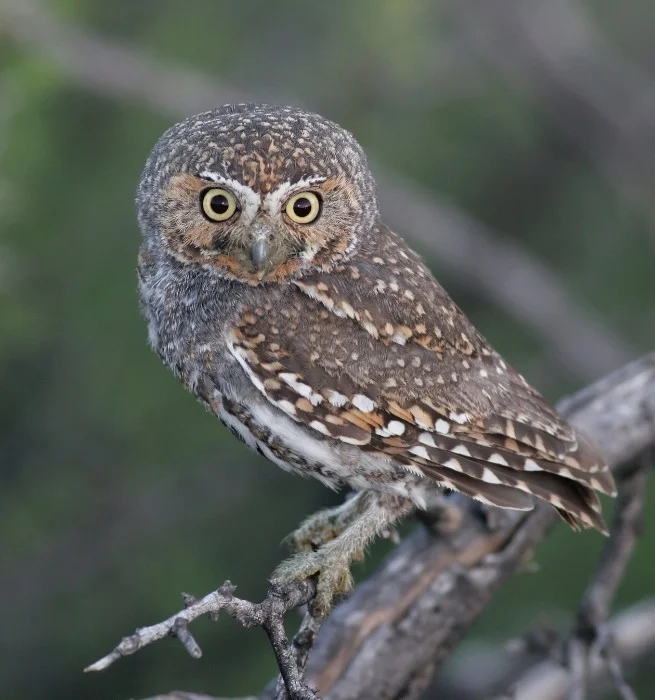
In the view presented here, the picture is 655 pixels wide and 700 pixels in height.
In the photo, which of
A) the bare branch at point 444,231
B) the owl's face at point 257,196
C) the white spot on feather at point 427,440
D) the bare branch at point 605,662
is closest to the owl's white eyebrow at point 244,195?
the owl's face at point 257,196

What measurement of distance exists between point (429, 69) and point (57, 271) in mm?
2448

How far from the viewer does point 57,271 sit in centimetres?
619

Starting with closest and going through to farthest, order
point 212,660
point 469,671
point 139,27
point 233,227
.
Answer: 1. point 233,227
2. point 469,671
3. point 212,660
4. point 139,27

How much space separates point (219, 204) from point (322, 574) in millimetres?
1128

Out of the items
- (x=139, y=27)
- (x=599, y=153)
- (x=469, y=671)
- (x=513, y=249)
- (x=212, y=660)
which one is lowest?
(x=212, y=660)

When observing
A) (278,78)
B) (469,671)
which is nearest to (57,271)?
(278,78)

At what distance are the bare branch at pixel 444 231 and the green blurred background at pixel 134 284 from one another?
0.02 meters

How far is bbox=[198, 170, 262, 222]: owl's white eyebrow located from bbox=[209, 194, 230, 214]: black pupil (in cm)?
4

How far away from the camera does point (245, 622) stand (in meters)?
2.60

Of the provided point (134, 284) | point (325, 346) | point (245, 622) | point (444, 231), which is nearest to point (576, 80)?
point (444, 231)

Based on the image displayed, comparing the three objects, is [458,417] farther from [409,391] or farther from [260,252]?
[260,252]

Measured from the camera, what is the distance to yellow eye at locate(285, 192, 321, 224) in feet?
11.0

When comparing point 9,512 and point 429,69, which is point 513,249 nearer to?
point 429,69

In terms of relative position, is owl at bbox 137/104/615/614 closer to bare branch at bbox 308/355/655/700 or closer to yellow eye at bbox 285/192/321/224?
yellow eye at bbox 285/192/321/224
